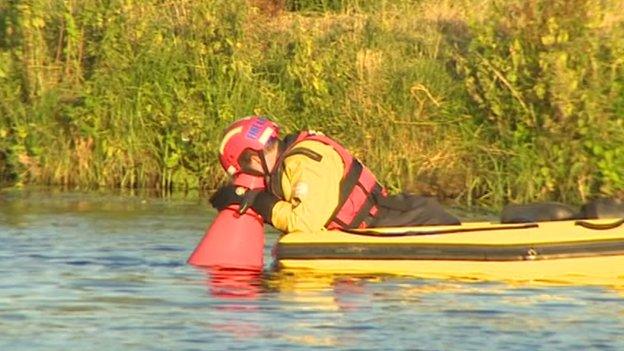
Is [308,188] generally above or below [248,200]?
above

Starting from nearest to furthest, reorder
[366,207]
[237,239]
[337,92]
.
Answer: [366,207] → [237,239] → [337,92]

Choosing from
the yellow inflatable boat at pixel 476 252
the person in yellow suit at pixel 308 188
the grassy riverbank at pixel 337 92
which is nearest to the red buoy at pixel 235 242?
the person in yellow suit at pixel 308 188

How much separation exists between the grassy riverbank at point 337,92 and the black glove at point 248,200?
4.08m

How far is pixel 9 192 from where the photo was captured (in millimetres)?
18156

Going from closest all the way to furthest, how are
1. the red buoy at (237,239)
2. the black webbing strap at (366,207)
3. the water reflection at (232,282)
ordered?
the water reflection at (232,282) < the black webbing strap at (366,207) < the red buoy at (237,239)

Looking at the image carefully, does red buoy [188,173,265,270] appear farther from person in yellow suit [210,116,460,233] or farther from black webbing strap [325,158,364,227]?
black webbing strap [325,158,364,227]

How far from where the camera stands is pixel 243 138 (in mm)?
13281

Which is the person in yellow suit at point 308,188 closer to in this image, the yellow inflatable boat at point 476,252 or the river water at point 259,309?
the yellow inflatable boat at point 476,252

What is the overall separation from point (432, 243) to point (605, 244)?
1.00 meters

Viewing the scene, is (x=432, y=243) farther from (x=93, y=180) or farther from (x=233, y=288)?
(x=93, y=180)

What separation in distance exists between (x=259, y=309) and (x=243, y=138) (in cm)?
158

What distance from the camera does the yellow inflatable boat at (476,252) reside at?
42.2ft

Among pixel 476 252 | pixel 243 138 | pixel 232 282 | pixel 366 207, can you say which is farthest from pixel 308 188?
pixel 476 252

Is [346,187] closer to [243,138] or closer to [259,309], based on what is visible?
[243,138]
